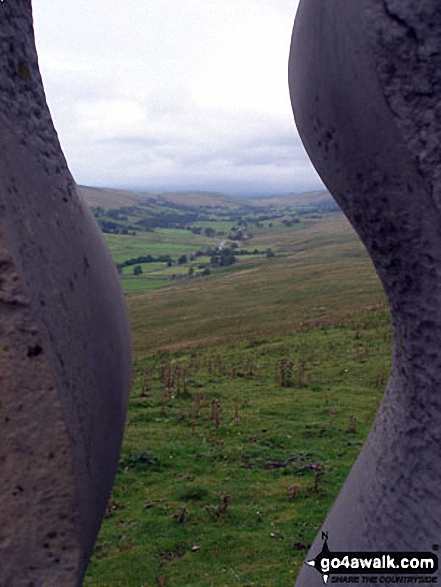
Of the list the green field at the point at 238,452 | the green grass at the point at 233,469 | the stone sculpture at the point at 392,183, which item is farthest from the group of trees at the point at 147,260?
the stone sculpture at the point at 392,183

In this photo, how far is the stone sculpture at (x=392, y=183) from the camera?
259 cm

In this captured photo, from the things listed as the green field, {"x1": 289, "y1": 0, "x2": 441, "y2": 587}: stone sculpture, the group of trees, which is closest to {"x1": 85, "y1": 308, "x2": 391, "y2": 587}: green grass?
the green field

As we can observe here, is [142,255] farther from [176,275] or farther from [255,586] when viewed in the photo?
[255,586]

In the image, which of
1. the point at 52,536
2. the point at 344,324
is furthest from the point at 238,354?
the point at 52,536

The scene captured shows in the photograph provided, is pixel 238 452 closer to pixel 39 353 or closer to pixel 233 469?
pixel 233 469

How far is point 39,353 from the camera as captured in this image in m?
2.32

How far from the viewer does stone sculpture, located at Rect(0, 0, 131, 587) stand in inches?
91.4

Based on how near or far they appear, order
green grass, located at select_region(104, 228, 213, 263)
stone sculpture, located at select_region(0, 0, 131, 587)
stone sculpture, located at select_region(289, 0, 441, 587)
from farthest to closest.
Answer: green grass, located at select_region(104, 228, 213, 263) < stone sculpture, located at select_region(289, 0, 441, 587) < stone sculpture, located at select_region(0, 0, 131, 587)

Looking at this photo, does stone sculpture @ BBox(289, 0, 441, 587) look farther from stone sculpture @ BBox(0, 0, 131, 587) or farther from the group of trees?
Result: the group of trees

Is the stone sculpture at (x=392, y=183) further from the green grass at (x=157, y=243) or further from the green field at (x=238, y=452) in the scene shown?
the green grass at (x=157, y=243)

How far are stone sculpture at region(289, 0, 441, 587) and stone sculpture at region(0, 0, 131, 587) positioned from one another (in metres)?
1.23

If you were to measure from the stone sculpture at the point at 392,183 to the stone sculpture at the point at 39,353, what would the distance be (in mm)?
1234

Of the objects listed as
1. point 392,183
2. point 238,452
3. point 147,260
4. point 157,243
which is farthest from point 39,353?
point 157,243

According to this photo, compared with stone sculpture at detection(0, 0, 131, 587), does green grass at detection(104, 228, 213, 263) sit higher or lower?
lower
